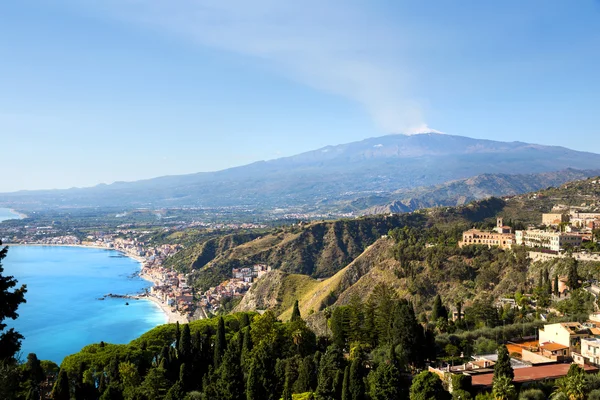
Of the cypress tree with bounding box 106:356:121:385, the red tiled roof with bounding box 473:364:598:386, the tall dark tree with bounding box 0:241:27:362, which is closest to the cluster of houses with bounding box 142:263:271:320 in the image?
the cypress tree with bounding box 106:356:121:385

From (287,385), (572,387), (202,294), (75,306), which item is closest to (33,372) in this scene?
(287,385)

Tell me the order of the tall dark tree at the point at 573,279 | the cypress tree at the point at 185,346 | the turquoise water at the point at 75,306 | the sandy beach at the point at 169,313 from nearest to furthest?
the cypress tree at the point at 185,346 < the tall dark tree at the point at 573,279 < the turquoise water at the point at 75,306 < the sandy beach at the point at 169,313

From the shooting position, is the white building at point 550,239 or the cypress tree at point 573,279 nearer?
the cypress tree at point 573,279

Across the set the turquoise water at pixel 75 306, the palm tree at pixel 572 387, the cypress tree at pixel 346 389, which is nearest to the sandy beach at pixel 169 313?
the turquoise water at pixel 75 306

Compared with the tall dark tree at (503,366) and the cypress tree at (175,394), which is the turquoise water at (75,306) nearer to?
the cypress tree at (175,394)

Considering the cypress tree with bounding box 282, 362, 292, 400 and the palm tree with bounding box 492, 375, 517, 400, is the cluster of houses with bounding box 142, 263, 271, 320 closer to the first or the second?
the cypress tree with bounding box 282, 362, 292, 400

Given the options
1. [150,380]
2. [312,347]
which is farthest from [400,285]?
[150,380]

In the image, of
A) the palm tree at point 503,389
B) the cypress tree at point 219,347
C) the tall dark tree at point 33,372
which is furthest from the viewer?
the tall dark tree at point 33,372
